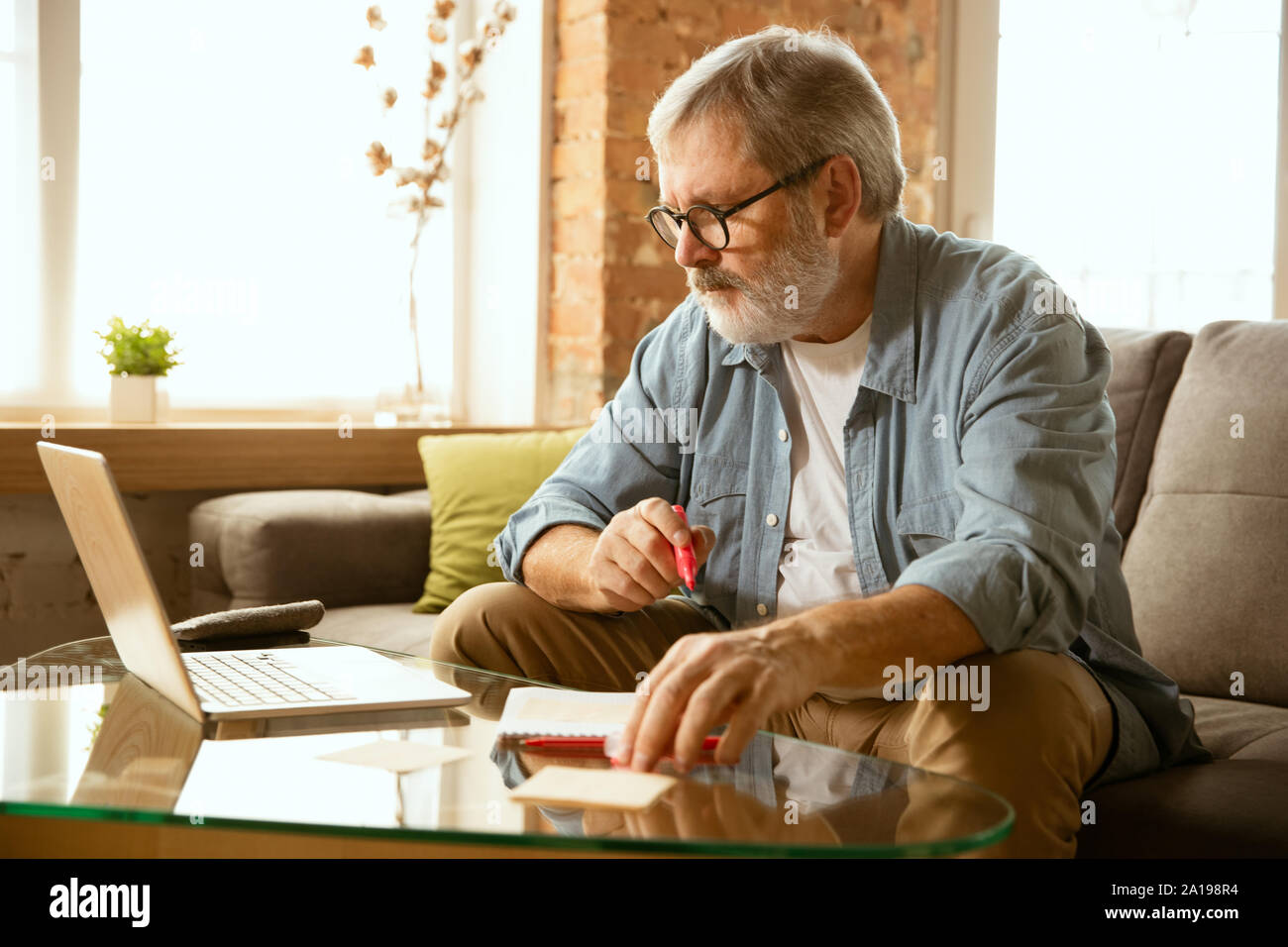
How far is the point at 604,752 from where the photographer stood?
101 centimetres

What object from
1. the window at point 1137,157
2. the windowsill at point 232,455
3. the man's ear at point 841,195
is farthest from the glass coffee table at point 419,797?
the window at point 1137,157

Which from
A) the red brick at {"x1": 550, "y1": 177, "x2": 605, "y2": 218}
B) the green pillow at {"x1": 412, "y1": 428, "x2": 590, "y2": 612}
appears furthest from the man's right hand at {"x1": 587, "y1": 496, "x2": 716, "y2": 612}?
the red brick at {"x1": 550, "y1": 177, "x2": 605, "y2": 218}

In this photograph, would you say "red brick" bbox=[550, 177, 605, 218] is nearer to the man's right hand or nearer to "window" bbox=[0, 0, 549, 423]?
"window" bbox=[0, 0, 549, 423]

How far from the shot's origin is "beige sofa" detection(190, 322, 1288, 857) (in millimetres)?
1330

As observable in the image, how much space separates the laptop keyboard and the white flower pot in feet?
4.56

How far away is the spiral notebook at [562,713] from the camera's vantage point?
3.49ft

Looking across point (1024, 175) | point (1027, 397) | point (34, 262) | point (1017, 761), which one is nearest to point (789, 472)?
point (1027, 397)

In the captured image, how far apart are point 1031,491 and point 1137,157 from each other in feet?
9.33

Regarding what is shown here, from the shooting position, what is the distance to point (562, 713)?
3.73 ft

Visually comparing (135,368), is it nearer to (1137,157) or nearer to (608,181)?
(608,181)

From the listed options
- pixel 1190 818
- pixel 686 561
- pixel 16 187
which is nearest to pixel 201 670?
pixel 686 561

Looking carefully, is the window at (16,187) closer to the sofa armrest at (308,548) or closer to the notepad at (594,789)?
the sofa armrest at (308,548)

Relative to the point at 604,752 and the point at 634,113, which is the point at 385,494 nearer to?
the point at 634,113

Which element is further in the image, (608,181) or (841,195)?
(608,181)
